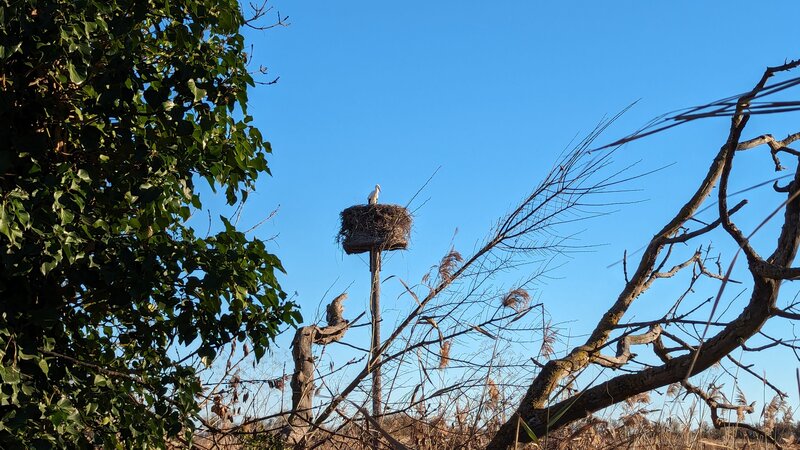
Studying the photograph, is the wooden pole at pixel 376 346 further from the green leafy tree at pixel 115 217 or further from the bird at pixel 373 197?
the bird at pixel 373 197

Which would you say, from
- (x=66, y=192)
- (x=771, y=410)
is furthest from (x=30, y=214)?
(x=771, y=410)

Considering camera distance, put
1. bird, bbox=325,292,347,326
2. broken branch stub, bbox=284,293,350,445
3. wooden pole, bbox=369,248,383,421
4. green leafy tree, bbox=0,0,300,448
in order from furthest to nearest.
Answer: bird, bbox=325,292,347,326 → broken branch stub, bbox=284,293,350,445 → wooden pole, bbox=369,248,383,421 → green leafy tree, bbox=0,0,300,448

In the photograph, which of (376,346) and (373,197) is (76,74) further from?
(373,197)

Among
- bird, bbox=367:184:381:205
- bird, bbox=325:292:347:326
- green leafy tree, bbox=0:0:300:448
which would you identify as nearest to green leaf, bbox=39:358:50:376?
green leafy tree, bbox=0:0:300:448

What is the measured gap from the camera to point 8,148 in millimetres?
3633

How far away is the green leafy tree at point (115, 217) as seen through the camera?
3326 millimetres

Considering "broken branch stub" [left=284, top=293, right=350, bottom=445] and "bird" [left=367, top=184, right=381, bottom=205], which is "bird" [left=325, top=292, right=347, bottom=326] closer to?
"broken branch stub" [left=284, top=293, right=350, bottom=445]

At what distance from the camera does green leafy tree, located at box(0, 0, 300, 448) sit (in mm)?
3326

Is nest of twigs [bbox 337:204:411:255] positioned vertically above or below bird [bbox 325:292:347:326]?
above

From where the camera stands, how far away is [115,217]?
11.8 feet

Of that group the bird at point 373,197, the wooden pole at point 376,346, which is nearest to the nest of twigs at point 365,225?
the bird at point 373,197

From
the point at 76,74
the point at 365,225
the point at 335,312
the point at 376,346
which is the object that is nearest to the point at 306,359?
the point at 376,346

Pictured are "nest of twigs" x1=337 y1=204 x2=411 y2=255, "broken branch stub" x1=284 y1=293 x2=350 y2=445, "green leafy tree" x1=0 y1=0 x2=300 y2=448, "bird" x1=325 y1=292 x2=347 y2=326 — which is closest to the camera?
"green leafy tree" x1=0 y1=0 x2=300 y2=448

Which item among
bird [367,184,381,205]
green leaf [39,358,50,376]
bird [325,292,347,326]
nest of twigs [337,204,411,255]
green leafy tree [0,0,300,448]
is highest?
bird [367,184,381,205]
